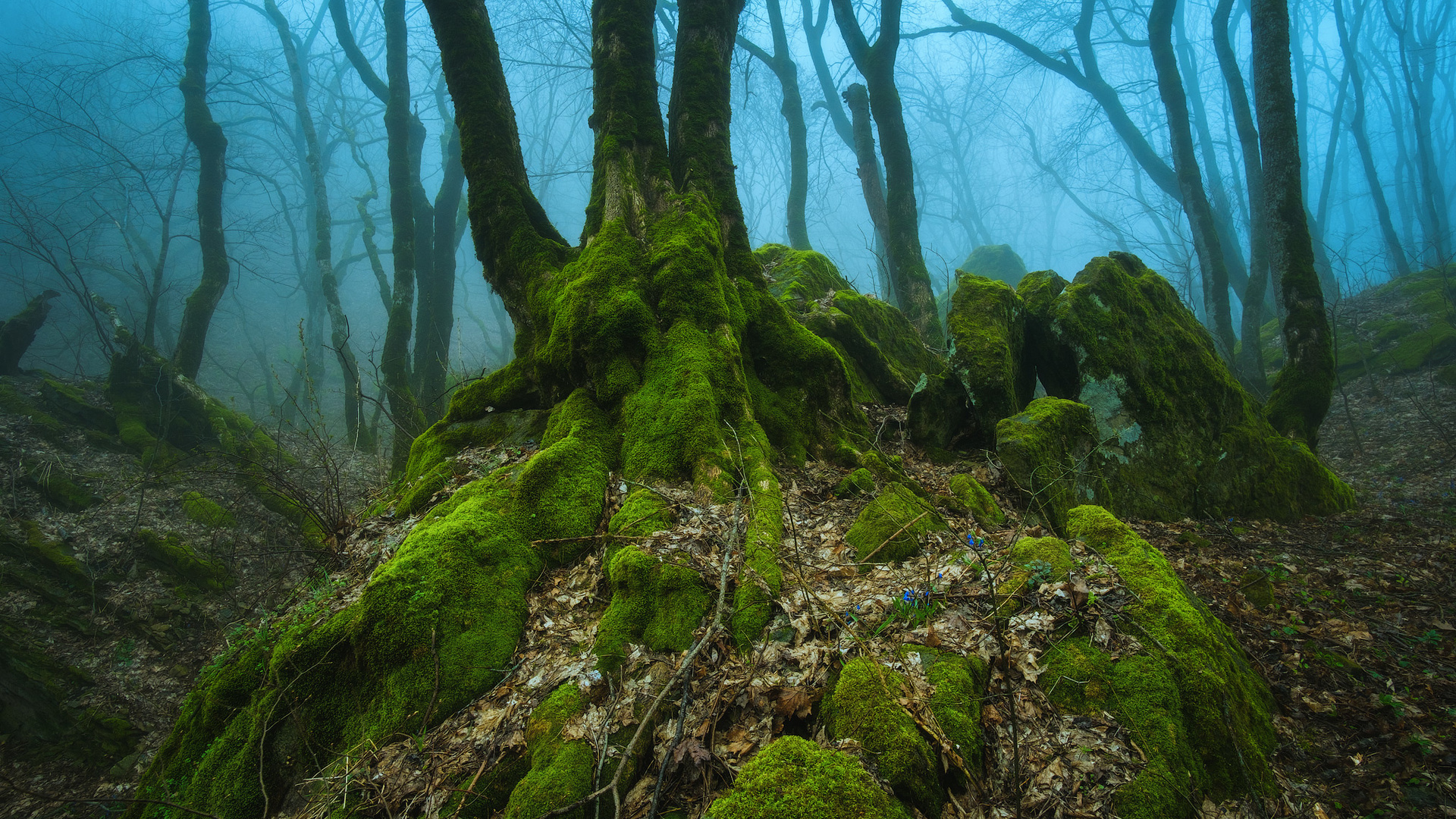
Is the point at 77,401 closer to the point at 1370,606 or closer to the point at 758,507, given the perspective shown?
the point at 758,507

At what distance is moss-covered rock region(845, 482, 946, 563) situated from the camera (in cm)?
380

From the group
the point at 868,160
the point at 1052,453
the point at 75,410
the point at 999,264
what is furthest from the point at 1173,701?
the point at 999,264

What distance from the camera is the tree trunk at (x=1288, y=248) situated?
8.10 metres

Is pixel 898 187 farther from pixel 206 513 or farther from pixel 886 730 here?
pixel 206 513

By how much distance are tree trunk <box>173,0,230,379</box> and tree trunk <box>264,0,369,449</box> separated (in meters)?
2.15

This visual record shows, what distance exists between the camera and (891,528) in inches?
156

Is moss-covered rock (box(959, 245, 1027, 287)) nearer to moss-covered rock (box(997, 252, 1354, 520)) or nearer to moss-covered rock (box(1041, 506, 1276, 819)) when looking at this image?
moss-covered rock (box(997, 252, 1354, 520))

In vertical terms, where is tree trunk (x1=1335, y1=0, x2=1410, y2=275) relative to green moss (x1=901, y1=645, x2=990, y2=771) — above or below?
above

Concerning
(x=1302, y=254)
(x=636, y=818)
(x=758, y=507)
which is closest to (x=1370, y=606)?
(x=758, y=507)

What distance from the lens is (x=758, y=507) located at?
3832 mm

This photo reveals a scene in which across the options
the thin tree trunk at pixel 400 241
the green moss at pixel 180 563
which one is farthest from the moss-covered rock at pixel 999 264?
the green moss at pixel 180 563

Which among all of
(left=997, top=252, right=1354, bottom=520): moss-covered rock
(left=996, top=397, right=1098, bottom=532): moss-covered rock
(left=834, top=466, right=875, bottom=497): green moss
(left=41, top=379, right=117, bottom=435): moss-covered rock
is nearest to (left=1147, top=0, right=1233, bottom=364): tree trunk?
(left=997, top=252, right=1354, bottom=520): moss-covered rock

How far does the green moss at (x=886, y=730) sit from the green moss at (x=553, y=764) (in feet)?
3.54

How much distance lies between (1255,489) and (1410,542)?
1.45 m
